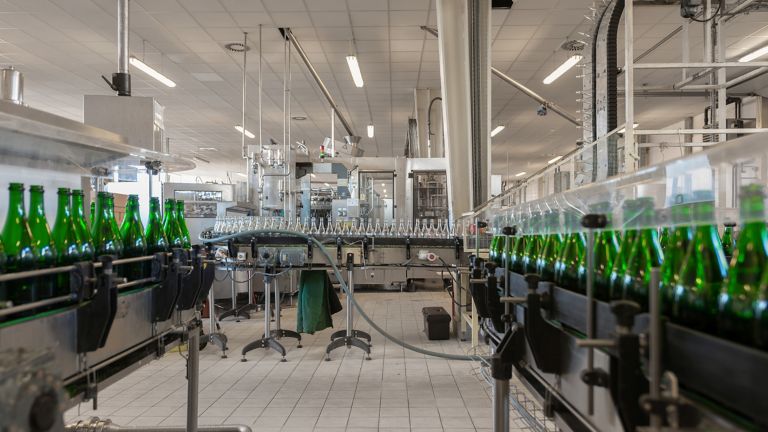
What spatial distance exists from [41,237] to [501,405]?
40.5 inches

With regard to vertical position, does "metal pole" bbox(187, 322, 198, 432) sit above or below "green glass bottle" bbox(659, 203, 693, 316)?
below

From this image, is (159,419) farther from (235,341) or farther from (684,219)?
(684,219)

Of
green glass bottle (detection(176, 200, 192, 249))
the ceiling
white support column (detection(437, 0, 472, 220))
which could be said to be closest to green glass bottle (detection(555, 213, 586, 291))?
green glass bottle (detection(176, 200, 192, 249))

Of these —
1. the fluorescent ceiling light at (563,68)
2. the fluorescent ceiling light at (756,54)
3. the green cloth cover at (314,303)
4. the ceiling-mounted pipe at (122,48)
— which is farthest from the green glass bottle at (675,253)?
the fluorescent ceiling light at (756,54)

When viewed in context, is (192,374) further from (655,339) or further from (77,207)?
(655,339)

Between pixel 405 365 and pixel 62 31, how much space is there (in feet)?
17.4

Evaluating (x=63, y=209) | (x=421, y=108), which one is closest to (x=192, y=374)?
(x=63, y=209)

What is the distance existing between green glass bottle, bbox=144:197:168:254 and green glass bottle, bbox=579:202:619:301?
3.82ft

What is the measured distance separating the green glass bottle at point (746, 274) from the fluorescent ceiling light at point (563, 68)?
5.03m

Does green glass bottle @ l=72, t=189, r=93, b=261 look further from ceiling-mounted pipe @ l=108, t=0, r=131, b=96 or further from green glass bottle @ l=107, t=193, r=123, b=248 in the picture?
ceiling-mounted pipe @ l=108, t=0, r=131, b=96

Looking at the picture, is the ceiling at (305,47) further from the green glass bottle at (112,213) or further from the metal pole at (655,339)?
the metal pole at (655,339)

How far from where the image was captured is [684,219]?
1.82ft

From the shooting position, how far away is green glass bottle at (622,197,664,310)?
2.04ft

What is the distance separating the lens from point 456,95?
3.62 meters
